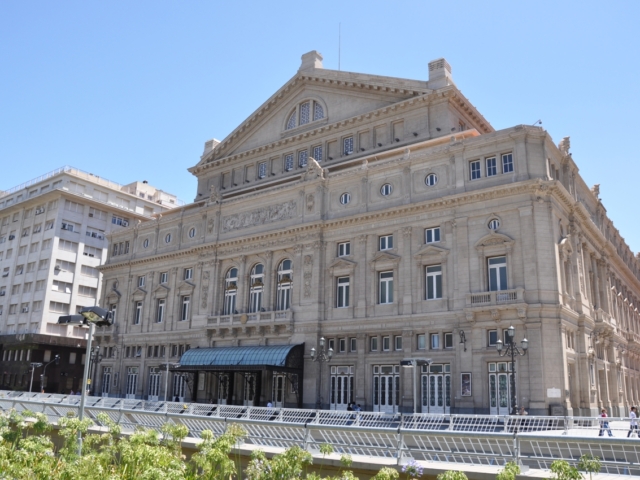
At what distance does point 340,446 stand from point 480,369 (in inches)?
851

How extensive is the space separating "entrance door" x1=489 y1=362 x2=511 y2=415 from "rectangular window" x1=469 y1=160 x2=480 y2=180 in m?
12.9

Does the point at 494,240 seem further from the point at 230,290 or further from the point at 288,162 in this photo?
the point at 230,290

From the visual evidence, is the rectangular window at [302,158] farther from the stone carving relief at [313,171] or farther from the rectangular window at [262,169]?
the stone carving relief at [313,171]

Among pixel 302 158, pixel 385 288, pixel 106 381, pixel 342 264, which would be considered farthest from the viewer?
pixel 106 381

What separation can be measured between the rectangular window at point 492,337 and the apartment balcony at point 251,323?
15844mm

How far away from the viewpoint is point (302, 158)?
55.4 metres

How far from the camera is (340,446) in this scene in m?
18.2

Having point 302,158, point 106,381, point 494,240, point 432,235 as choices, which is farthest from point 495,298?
point 106,381

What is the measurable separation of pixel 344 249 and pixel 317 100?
16.6 meters

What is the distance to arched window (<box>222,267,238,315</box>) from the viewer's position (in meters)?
52.9

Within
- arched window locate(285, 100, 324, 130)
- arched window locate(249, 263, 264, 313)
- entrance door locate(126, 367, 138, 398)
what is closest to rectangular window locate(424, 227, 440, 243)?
arched window locate(249, 263, 264, 313)

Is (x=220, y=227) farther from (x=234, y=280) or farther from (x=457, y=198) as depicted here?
(x=457, y=198)

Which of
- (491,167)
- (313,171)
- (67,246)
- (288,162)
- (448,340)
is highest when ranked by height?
(288,162)

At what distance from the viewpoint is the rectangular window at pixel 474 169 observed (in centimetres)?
4134
